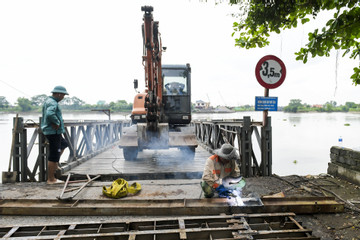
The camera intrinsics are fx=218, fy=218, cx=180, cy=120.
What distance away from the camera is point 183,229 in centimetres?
279

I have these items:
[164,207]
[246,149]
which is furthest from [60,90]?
[246,149]

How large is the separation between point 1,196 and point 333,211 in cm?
580

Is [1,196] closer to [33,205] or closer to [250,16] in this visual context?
[33,205]

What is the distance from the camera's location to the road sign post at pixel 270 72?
468 centimetres

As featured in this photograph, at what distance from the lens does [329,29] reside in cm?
255

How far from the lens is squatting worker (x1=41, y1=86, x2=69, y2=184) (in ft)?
14.8

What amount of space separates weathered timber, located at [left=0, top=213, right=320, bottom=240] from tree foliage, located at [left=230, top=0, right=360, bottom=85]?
2196 mm

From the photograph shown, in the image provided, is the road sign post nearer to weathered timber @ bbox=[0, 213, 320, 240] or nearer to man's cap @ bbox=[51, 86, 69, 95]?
weathered timber @ bbox=[0, 213, 320, 240]

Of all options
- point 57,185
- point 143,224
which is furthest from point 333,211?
point 57,185

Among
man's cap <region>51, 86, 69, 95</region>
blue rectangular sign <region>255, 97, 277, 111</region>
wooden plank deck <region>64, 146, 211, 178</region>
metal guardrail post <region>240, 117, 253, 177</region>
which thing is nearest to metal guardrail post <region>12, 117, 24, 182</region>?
wooden plank deck <region>64, 146, 211, 178</region>

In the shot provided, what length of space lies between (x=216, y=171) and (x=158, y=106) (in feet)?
10.6

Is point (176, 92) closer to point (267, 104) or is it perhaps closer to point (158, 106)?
point (158, 106)

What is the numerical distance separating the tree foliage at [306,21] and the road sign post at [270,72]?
60 cm

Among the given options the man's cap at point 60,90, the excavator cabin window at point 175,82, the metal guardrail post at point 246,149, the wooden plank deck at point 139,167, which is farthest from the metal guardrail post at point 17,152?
the metal guardrail post at point 246,149
